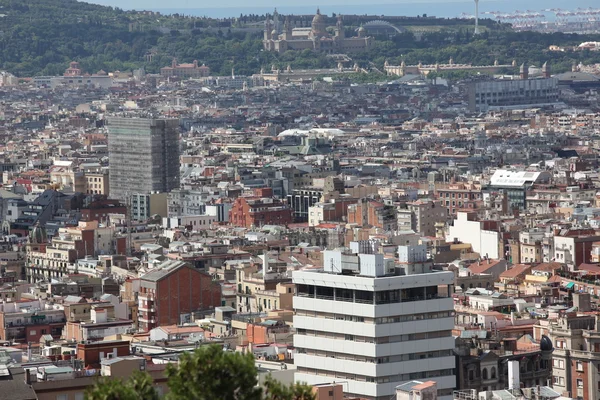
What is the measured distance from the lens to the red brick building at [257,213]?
87.0 meters

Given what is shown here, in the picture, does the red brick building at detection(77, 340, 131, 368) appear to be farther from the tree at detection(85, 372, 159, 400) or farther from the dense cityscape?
the tree at detection(85, 372, 159, 400)

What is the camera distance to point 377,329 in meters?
35.6

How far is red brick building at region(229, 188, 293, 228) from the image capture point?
3425 inches

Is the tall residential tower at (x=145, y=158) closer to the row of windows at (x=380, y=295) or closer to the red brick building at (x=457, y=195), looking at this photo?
the red brick building at (x=457, y=195)

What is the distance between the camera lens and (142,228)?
3130 inches

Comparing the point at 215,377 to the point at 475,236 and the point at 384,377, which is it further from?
the point at 475,236

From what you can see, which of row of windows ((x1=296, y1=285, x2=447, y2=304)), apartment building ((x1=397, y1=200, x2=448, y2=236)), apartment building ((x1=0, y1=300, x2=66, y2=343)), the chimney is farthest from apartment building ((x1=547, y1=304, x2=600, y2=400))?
apartment building ((x1=397, y1=200, x2=448, y2=236))

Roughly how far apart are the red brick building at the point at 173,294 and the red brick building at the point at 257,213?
30646mm

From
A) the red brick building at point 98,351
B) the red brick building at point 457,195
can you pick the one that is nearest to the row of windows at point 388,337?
the red brick building at point 98,351

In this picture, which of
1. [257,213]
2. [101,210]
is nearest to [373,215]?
[257,213]

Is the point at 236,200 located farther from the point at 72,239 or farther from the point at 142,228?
the point at 72,239

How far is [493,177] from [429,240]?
24.7 metres

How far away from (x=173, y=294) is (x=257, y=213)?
3417 centimetres

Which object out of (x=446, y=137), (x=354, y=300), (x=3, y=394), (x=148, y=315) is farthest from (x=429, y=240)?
(x=446, y=137)
